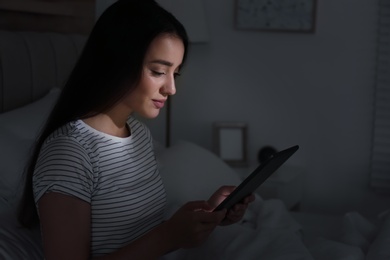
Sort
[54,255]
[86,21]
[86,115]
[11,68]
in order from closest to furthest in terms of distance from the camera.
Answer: [54,255] → [86,115] → [11,68] → [86,21]

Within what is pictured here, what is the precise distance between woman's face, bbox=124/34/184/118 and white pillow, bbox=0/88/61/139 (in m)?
0.65

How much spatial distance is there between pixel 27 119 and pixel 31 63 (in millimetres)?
311

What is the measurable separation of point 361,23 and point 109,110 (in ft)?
6.81

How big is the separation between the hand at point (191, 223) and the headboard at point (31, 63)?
1092 mm

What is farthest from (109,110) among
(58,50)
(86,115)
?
(58,50)

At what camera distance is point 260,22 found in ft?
10.4

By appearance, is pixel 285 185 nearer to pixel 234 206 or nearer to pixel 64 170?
pixel 234 206

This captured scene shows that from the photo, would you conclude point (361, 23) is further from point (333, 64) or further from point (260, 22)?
point (260, 22)

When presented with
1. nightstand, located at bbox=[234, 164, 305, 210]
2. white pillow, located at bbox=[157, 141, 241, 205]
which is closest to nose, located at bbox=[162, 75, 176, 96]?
white pillow, located at bbox=[157, 141, 241, 205]

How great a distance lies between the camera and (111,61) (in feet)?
4.14

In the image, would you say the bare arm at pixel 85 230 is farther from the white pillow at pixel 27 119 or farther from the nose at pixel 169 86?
the white pillow at pixel 27 119

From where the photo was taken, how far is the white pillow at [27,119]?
1.91m

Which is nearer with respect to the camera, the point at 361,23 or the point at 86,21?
the point at 86,21

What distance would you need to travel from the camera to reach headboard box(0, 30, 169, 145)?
206cm
